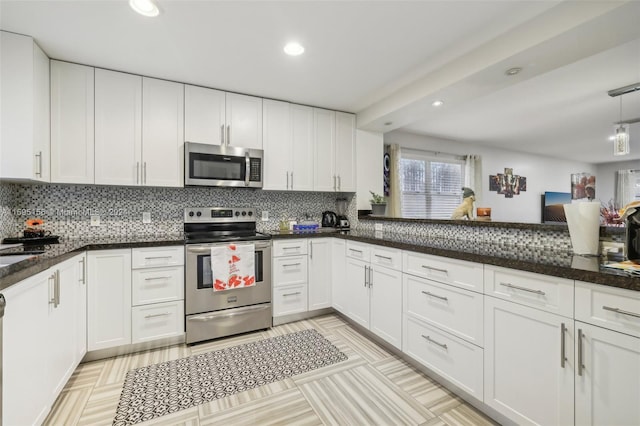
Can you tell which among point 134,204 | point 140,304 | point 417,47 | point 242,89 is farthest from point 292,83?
point 140,304

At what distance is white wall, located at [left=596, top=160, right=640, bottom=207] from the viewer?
23.8 feet

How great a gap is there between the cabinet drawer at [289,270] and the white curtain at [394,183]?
1.88 metres

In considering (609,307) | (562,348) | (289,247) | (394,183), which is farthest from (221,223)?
(609,307)

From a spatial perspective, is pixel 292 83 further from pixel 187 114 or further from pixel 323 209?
pixel 323 209

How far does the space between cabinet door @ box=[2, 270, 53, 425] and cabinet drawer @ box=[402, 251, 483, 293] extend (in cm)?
212

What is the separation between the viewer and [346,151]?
3.57 m

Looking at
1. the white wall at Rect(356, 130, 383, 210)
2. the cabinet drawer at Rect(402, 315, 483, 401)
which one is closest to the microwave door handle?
the white wall at Rect(356, 130, 383, 210)

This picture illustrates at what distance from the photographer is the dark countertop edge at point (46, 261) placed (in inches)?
44.7

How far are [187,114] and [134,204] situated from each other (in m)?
1.02

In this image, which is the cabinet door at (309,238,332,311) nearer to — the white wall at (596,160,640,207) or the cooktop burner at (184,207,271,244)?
the cooktop burner at (184,207,271,244)

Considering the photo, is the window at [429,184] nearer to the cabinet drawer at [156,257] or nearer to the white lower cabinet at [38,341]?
the cabinet drawer at [156,257]

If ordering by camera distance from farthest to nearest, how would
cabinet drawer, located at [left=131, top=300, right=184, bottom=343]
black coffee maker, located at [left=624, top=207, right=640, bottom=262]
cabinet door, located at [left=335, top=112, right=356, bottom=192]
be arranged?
cabinet door, located at [left=335, top=112, right=356, bottom=192] < cabinet drawer, located at [left=131, top=300, right=184, bottom=343] < black coffee maker, located at [left=624, top=207, right=640, bottom=262]

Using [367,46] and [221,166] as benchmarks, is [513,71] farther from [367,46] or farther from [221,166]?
[221,166]

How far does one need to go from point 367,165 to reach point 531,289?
2540mm
